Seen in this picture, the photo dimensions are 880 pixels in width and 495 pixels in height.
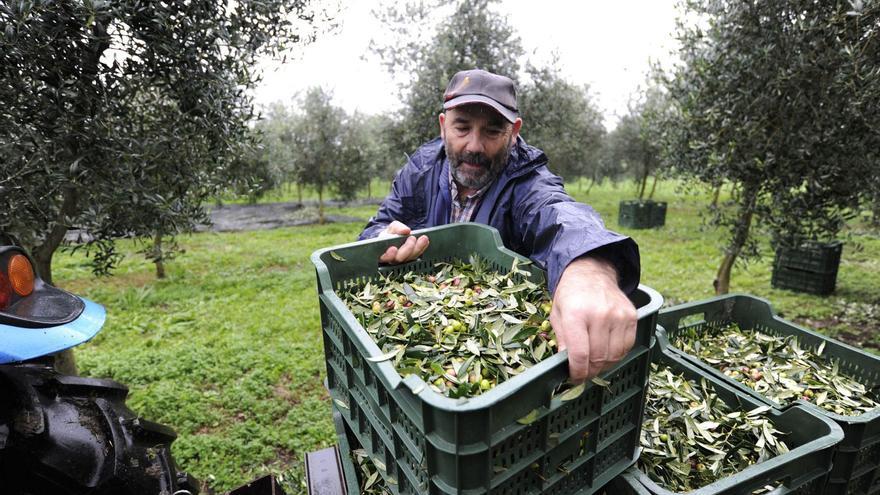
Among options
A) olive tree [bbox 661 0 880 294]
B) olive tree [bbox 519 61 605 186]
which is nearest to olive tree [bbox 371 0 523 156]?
olive tree [bbox 519 61 605 186]

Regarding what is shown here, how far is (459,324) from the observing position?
159 cm

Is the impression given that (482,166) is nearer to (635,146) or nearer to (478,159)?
(478,159)

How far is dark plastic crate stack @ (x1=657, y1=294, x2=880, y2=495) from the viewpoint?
183 cm

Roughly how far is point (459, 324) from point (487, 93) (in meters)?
1.49

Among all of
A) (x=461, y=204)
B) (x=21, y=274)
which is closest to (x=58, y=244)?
(x=21, y=274)

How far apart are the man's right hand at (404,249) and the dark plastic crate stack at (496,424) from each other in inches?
15.2

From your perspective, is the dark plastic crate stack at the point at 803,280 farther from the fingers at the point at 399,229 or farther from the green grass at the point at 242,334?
the fingers at the point at 399,229

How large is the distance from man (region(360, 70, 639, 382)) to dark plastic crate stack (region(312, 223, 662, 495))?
109mm

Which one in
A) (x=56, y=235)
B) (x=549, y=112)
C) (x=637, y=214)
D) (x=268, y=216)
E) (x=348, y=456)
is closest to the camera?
(x=348, y=456)

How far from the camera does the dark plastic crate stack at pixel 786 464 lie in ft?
4.67

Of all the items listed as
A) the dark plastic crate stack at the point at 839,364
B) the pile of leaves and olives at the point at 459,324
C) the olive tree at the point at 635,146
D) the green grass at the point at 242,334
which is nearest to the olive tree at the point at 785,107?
the green grass at the point at 242,334

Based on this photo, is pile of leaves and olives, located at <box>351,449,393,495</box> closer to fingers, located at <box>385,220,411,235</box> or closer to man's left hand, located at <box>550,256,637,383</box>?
man's left hand, located at <box>550,256,637,383</box>

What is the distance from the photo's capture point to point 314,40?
429cm

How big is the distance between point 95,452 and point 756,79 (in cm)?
623
